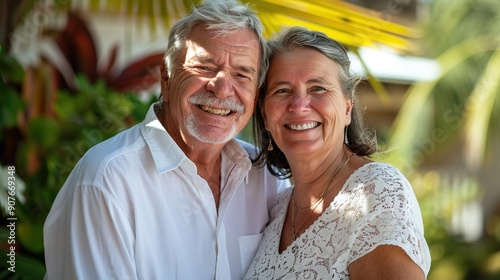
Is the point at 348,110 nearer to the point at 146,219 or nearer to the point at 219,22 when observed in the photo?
the point at 219,22

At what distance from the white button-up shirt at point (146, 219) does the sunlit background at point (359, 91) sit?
26.8 inches

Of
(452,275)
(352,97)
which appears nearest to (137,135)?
(352,97)

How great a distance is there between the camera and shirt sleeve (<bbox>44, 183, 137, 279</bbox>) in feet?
7.62

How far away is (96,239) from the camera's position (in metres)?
2.34

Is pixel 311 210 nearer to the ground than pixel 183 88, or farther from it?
nearer to the ground

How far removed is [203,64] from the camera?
268cm

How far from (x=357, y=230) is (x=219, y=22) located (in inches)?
38.3

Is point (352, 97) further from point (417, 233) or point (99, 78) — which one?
point (99, 78)

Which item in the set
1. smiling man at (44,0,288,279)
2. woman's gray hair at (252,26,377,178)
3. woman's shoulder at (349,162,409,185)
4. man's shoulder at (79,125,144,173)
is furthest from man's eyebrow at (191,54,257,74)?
woman's shoulder at (349,162,409,185)

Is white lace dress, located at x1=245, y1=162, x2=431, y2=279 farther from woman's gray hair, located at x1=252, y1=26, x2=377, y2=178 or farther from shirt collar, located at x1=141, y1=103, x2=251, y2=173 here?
shirt collar, located at x1=141, y1=103, x2=251, y2=173

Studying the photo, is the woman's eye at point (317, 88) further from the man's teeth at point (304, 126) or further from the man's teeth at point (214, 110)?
the man's teeth at point (214, 110)

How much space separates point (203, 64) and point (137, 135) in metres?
0.37

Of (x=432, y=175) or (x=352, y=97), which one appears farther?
(x=432, y=175)

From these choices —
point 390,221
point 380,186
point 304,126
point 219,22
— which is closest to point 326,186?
point 304,126
